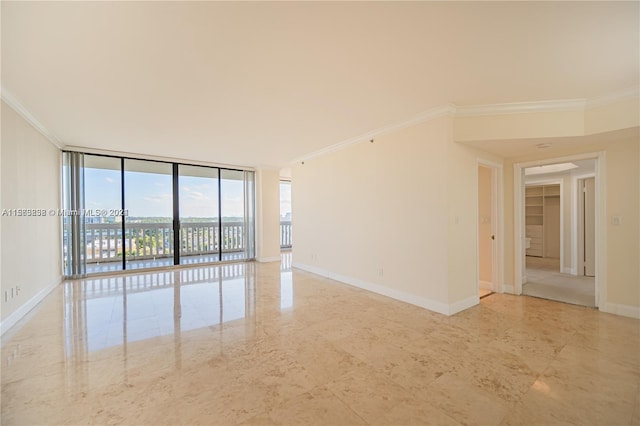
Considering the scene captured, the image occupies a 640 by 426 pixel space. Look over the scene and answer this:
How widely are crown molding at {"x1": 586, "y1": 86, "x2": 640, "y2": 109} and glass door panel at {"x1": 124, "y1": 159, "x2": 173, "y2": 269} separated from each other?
7.38 m

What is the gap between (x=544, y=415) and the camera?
66.4 inches

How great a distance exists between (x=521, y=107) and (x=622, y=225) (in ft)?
6.38

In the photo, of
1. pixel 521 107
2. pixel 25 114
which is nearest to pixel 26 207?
pixel 25 114

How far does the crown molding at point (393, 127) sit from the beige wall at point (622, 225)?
2.10m

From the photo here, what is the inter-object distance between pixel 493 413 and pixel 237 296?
3402 millimetres

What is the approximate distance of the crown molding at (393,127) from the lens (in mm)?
3316

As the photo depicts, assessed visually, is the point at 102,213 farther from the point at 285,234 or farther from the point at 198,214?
the point at 285,234

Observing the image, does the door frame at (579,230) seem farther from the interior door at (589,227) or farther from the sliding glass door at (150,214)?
the sliding glass door at (150,214)

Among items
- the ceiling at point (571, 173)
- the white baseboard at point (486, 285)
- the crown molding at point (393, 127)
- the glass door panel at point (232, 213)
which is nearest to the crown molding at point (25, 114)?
the glass door panel at point (232, 213)

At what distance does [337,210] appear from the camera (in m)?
5.14

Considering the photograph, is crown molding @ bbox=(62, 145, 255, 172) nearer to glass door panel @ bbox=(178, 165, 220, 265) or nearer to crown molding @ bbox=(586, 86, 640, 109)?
glass door panel @ bbox=(178, 165, 220, 265)

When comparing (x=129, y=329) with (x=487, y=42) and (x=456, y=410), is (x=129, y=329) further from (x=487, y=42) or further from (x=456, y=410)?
(x=487, y=42)

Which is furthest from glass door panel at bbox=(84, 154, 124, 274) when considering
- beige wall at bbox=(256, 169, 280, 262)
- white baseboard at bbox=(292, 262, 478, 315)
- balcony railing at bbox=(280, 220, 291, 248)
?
white baseboard at bbox=(292, 262, 478, 315)

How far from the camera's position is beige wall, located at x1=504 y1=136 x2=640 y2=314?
10.6 feet
